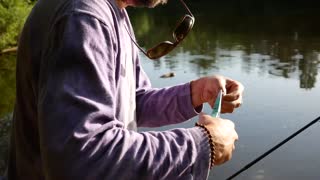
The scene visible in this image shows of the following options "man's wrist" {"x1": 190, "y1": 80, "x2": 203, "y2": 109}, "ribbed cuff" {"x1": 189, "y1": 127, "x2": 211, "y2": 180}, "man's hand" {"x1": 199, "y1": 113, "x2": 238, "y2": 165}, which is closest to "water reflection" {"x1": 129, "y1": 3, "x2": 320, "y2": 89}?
"man's wrist" {"x1": 190, "y1": 80, "x2": 203, "y2": 109}

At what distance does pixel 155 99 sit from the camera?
1.86 metres

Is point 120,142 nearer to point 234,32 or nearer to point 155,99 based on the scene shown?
point 155,99

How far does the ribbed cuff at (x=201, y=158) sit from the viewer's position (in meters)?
1.15

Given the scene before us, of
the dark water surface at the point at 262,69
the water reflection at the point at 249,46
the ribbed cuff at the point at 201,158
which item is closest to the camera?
the ribbed cuff at the point at 201,158

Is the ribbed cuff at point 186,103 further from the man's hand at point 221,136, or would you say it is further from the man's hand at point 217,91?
the man's hand at point 221,136

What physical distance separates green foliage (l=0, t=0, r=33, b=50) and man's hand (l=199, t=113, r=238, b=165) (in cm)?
2063

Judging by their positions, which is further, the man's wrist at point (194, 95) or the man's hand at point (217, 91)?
the man's wrist at point (194, 95)

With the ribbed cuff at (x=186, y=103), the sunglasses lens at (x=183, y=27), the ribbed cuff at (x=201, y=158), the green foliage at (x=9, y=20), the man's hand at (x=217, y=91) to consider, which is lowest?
the green foliage at (x=9, y=20)

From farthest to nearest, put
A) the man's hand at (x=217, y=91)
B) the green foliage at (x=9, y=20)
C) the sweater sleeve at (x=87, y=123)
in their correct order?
the green foliage at (x=9, y=20) → the man's hand at (x=217, y=91) → the sweater sleeve at (x=87, y=123)

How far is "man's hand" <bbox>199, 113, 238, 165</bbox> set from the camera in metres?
1.20

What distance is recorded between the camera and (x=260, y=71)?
16.7 metres

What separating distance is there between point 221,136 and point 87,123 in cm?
34

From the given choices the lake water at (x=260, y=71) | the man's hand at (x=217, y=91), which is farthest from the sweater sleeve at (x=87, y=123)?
the lake water at (x=260, y=71)

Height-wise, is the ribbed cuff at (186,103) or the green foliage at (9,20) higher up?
the ribbed cuff at (186,103)
